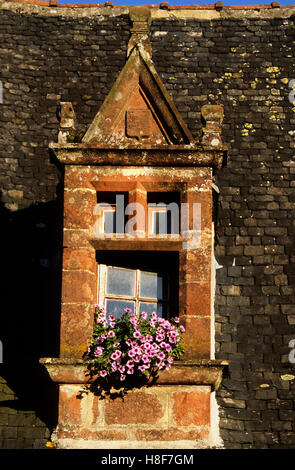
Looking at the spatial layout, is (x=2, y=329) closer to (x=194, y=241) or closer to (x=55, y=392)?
(x=55, y=392)

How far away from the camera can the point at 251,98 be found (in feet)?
31.1

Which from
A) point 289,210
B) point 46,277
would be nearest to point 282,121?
point 289,210

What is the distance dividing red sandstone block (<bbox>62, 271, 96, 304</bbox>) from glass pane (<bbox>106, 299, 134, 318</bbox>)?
209 millimetres

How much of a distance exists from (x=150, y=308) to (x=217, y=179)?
200 centimetres

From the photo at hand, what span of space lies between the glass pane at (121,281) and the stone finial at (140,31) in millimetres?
2051

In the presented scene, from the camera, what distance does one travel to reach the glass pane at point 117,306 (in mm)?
7340

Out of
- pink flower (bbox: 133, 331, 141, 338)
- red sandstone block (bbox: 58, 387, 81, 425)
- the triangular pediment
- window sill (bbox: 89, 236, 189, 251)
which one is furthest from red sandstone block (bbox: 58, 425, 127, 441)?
the triangular pediment

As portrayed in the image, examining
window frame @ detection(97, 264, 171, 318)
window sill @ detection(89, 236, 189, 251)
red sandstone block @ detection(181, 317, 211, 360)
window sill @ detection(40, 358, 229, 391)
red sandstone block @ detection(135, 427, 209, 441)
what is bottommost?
red sandstone block @ detection(135, 427, 209, 441)

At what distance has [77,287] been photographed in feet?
23.5

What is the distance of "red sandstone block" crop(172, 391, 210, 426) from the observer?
6871 mm

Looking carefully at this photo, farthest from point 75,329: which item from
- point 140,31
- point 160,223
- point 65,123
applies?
point 140,31

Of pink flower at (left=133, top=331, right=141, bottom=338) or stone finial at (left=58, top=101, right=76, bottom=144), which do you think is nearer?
pink flower at (left=133, top=331, right=141, bottom=338)

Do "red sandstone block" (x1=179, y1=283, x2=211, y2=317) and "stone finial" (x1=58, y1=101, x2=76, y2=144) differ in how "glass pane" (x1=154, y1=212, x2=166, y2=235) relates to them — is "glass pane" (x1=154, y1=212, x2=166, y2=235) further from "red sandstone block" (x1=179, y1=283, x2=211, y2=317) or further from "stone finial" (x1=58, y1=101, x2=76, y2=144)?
"stone finial" (x1=58, y1=101, x2=76, y2=144)
